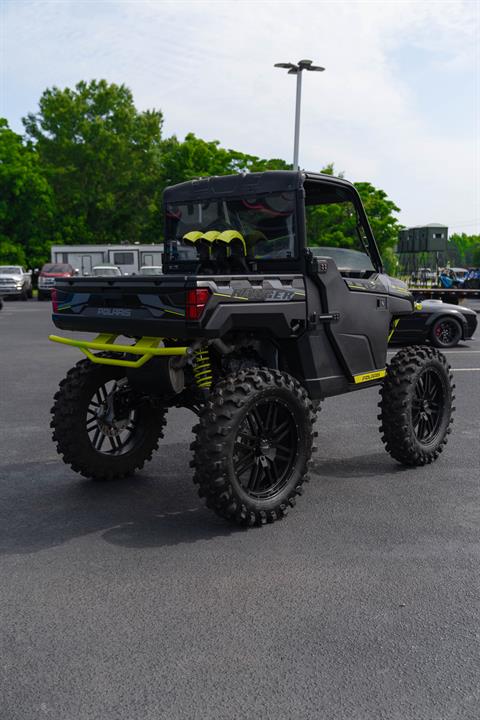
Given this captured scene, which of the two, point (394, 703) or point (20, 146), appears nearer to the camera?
point (394, 703)

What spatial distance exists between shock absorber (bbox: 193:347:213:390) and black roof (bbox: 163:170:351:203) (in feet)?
4.02

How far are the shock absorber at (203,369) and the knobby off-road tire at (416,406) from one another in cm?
154

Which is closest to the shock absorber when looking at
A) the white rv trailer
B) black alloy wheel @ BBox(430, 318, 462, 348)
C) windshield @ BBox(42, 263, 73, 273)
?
black alloy wheel @ BBox(430, 318, 462, 348)

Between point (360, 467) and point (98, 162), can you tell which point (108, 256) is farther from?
point (360, 467)

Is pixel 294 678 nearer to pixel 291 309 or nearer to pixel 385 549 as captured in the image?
pixel 385 549

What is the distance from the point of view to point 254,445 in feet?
15.8

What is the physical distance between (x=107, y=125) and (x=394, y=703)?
199 feet

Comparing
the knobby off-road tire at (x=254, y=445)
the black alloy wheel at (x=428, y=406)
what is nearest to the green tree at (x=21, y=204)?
the black alloy wheel at (x=428, y=406)

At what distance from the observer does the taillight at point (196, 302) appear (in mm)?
4395

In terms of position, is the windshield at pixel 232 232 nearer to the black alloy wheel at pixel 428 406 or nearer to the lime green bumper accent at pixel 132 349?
the lime green bumper accent at pixel 132 349

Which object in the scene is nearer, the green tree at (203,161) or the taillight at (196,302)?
the taillight at (196,302)

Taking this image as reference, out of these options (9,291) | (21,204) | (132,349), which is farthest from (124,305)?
(21,204)

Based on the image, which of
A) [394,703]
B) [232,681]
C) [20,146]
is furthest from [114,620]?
[20,146]

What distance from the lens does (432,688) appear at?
2908mm
